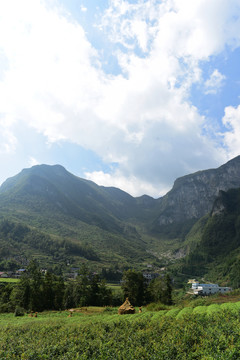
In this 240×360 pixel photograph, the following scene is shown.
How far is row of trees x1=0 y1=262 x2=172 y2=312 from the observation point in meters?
50.9

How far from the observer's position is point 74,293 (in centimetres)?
5366

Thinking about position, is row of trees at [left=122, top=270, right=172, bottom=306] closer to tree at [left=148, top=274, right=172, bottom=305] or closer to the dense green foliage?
tree at [left=148, top=274, right=172, bottom=305]

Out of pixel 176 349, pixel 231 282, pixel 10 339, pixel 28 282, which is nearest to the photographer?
pixel 176 349

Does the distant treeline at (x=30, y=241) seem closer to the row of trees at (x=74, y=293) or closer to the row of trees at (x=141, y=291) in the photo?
the row of trees at (x=74, y=293)

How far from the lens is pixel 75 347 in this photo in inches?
468

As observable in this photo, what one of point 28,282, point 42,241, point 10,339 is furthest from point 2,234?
point 10,339

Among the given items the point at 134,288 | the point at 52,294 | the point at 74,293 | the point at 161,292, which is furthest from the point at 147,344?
the point at 161,292

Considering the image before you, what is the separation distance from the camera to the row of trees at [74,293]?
50875mm

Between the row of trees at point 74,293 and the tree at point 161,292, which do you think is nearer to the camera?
the row of trees at point 74,293

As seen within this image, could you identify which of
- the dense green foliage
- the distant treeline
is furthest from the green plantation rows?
the distant treeline

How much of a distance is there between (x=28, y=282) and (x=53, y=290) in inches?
244

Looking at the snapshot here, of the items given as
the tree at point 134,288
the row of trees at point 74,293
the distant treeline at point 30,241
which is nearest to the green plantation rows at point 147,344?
the row of trees at point 74,293

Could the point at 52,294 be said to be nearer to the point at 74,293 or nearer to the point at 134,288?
the point at 74,293

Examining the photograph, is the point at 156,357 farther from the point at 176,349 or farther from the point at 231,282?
the point at 231,282
